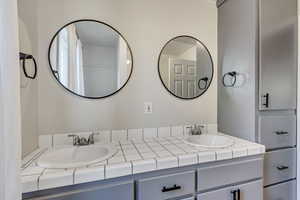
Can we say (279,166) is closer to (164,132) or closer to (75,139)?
(164,132)

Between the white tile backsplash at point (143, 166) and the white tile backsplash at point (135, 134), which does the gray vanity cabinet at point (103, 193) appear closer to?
the white tile backsplash at point (143, 166)

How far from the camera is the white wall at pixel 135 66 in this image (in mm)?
1334

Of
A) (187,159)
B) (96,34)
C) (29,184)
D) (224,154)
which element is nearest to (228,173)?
(224,154)

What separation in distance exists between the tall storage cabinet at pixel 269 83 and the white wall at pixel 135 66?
34 centimetres

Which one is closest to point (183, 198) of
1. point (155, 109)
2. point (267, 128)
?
point (155, 109)

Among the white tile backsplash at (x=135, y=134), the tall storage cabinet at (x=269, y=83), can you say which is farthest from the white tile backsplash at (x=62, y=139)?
the tall storage cabinet at (x=269, y=83)

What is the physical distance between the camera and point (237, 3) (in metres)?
1.59

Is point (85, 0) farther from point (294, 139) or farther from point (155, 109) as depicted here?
point (294, 139)

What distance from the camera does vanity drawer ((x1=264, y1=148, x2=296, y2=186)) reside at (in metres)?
1.42

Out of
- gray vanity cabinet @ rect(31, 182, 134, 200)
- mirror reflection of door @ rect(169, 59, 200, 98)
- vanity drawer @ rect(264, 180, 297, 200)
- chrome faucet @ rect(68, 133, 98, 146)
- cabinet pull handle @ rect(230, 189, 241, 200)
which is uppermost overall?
mirror reflection of door @ rect(169, 59, 200, 98)

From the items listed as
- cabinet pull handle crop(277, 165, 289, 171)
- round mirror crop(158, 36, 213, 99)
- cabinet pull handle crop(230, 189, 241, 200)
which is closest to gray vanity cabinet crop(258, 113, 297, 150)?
cabinet pull handle crop(277, 165, 289, 171)

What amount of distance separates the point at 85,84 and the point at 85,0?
703 millimetres

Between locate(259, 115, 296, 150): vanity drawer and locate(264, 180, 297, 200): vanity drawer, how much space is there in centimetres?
35

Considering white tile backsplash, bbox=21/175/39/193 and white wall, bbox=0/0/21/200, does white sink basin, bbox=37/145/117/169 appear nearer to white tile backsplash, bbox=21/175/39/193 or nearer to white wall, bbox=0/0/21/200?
white tile backsplash, bbox=21/175/39/193
